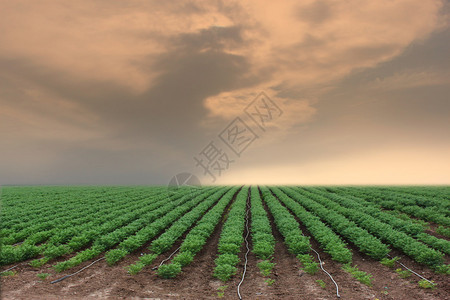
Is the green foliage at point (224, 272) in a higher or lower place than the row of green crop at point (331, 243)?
lower

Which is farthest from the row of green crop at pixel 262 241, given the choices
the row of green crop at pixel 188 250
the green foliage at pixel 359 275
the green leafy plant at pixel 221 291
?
the green foliage at pixel 359 275

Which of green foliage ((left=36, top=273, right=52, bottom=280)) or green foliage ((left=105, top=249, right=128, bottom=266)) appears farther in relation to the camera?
green foliage ((left=105, top=249, right=128, bottom=266))

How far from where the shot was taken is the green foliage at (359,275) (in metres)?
7.59

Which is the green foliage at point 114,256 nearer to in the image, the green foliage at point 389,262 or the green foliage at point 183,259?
the green foliage at point 183,259

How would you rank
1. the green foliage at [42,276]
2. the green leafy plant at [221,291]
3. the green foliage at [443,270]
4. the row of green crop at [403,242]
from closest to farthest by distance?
the green leafy plant at [221,291]
the green foliage at [443,270]
the green foliage at [42,276]
the row of green crop at [403,242]

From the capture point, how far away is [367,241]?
10.1 metres

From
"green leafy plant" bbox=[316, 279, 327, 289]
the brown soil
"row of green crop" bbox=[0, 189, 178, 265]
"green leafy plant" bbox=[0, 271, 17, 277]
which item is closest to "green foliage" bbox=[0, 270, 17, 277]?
"green leafy plant" bbox=[0, 271, 17, 277]

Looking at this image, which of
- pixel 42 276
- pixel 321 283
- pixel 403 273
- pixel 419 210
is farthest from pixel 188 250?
pixel 419 210

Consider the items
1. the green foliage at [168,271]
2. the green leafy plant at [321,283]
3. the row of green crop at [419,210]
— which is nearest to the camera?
the green leafy plant at [321,283]

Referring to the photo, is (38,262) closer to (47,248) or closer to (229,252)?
(47,248)

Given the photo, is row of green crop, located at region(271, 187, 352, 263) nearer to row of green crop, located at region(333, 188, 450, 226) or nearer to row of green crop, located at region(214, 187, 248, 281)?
row of green crop, located at region(214, 187, 248, 281)

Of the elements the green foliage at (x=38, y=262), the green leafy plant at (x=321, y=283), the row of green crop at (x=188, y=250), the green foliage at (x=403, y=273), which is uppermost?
the row of green crop at (x=188, y=250)

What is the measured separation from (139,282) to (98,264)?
2430 millimetres

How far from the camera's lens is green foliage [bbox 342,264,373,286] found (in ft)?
24.9
